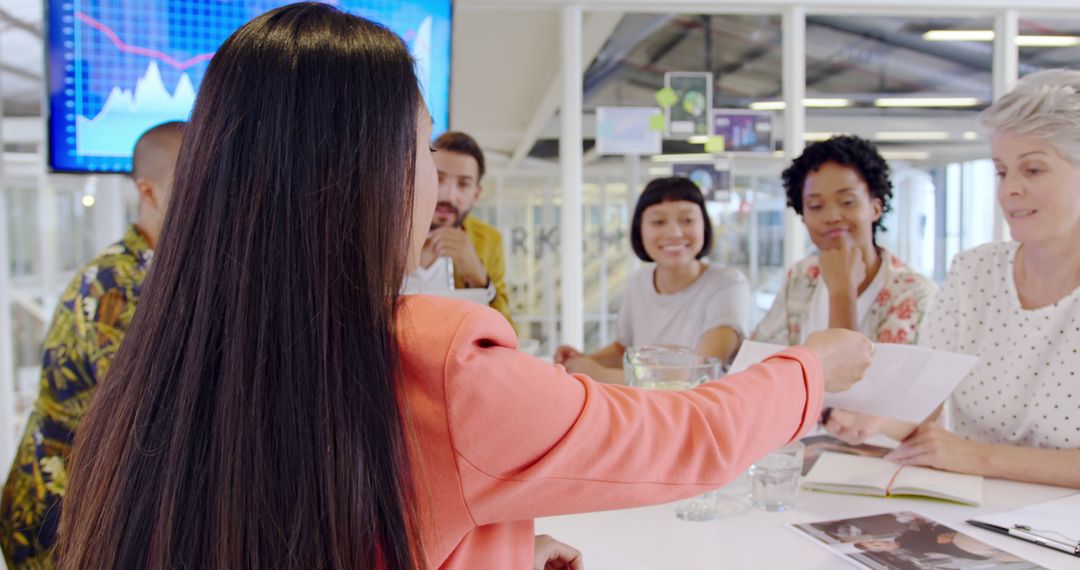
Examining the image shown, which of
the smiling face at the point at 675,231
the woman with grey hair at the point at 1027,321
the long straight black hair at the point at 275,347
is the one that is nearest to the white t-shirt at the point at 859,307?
the woman with grey hair at the point at 1027,321

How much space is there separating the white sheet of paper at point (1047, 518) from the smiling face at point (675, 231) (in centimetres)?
142

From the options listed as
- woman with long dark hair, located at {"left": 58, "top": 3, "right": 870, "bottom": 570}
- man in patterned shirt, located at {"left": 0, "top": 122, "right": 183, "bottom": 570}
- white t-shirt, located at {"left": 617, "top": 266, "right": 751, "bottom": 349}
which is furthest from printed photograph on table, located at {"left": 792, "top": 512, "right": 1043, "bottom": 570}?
man in patterned shirt, located at {"left": 0, "top": 122, "right": 183, "bottom": 570}

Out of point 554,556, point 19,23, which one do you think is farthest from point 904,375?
point 19,23

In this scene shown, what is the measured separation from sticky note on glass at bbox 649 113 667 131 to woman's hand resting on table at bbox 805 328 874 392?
2435mm

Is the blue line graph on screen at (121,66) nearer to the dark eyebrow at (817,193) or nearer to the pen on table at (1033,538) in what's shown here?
the dark eyebrow at (817,193)

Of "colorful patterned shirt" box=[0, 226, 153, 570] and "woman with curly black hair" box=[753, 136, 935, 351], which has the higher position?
"woman with curly black hair" box=[753, 136, 935, 351]

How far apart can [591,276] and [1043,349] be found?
86.2 inches

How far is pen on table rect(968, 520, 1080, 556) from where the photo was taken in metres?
1.07

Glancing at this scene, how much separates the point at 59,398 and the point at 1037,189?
2.05m

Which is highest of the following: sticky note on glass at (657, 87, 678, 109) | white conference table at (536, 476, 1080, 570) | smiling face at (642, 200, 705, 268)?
sticky note on glass at (657, 87, 678, 109)

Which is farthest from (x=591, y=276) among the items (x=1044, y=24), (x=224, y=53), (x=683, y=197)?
(x=224, y=53)

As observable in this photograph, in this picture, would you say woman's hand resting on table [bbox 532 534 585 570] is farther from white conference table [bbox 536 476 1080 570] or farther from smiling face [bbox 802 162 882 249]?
smiling face [bbox 802 162 882 249]

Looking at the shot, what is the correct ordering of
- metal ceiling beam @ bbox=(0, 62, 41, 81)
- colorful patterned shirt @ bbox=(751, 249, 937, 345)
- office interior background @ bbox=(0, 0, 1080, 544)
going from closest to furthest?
colorful patterned shirt @ bbox=(751, 249, 937, 345) < office interior background @ bbox=(0, 0, 1080, 544) < metal ceiling beam @ bbox=(0, 62, 41, 81)

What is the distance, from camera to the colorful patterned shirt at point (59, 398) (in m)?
1.61
